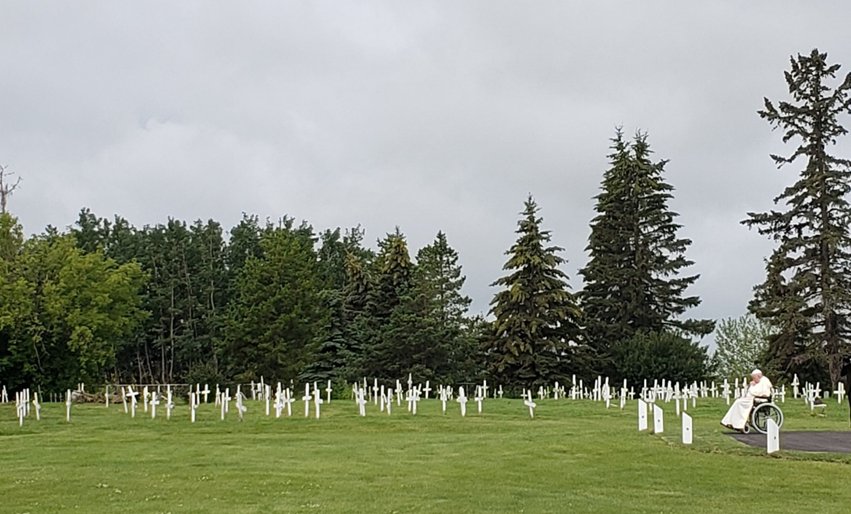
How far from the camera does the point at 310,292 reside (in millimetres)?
70875

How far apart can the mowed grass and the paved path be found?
56 centimetres

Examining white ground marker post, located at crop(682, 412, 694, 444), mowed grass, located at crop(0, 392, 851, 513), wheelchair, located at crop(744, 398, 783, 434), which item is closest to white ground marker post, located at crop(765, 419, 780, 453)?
mowed grass, located at crop(0, 392, 851, 513)

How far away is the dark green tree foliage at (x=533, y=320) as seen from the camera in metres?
60.4

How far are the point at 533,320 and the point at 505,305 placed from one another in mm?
2297

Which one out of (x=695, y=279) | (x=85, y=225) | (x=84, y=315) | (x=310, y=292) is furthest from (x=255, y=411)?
(x=85, y=225)

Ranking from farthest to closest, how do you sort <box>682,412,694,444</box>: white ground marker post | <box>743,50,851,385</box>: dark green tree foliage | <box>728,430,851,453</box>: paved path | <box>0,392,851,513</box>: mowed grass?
1. <box>743,50,851,385</box>: dark green tree foliage
2. <box>682,412,694,444</box>: white ground marker post
3. <box>728,430,851,453</box>: paved path
4. <box>0,392,851,513</box>: mowed grass

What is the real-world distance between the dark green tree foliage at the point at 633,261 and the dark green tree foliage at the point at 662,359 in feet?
13.1

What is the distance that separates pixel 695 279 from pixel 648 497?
5683 cm

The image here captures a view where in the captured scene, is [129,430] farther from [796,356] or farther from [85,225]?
[85,225]

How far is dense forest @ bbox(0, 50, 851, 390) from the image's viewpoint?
49.2 m

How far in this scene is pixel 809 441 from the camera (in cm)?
1988

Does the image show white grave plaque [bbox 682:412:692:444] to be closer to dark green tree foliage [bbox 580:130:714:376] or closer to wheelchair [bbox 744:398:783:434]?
wheelchair [bbox 744:398:783:434]

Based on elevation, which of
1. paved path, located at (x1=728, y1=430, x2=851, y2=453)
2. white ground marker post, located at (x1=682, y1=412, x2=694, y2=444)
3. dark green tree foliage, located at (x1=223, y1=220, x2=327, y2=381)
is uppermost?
dark green tree foliage, located at (x1=223, y1=220, x2=327, y2=381)

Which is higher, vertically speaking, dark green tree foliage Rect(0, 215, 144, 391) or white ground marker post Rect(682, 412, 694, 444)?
dark green tree foliage Rect(0, 215, 144, 391)
